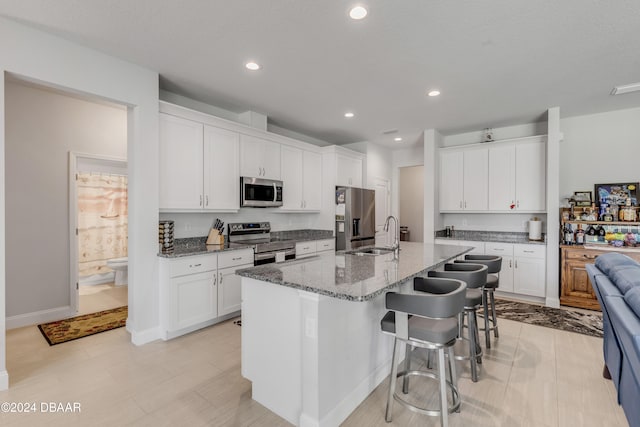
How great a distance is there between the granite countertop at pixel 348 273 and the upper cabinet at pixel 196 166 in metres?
1.68

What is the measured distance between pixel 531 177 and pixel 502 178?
38 cm

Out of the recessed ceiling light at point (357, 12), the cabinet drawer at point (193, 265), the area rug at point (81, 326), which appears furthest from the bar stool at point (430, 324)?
the area rug at point (81, 326)

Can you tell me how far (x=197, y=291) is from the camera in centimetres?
323

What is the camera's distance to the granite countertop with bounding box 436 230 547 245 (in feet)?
15.1

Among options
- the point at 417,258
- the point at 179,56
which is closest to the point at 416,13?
the point at 417,258

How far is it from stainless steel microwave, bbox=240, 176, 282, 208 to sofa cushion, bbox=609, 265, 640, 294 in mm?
3509

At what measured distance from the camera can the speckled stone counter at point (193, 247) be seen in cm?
307

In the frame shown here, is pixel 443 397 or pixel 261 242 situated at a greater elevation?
pixel 261 242

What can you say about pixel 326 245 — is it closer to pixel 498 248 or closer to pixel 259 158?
pixel 259 158

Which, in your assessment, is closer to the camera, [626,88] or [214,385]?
[214,385]

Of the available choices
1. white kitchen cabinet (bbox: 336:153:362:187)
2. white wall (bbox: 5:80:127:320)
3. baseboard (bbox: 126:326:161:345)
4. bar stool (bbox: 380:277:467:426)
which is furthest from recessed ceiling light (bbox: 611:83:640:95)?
white wall (bbox: 5:80:127:320)

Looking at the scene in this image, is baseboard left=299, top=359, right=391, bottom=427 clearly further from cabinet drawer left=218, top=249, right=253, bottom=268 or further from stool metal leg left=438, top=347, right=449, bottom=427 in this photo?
cabinet drawer left=218, top=249, right=253, bottom=268

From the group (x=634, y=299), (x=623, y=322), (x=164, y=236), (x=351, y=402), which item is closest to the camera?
(x=623, y=322)

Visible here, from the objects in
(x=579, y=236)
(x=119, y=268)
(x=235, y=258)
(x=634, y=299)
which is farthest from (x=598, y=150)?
(x=119, y=268)
